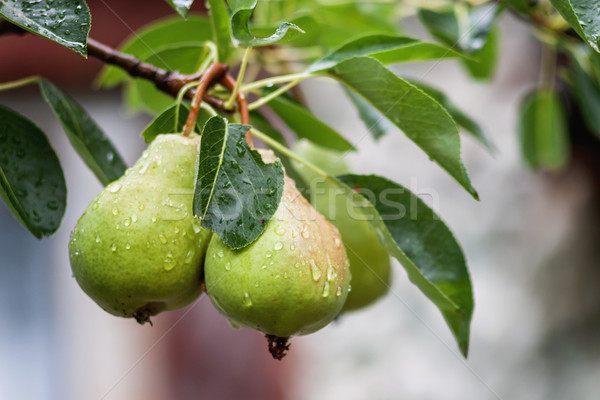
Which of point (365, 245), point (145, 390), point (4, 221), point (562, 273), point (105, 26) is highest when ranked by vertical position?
point (105, 26)

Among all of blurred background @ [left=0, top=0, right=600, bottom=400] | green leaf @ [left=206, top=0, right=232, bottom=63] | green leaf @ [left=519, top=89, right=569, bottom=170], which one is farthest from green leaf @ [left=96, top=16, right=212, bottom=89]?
blurred background @ [left=0, top=0, right=600, bottom=400]

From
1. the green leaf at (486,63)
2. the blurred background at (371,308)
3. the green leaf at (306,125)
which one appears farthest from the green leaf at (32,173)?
the blurred background at (371,308)

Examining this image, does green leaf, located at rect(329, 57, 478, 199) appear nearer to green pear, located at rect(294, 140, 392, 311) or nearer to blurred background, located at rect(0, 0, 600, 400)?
green pear, located at rect(294, 140, 392, 311)

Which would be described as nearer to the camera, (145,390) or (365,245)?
(365,245)

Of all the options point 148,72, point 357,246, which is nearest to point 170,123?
point 148,72

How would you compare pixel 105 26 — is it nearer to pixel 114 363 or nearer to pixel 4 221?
pixel 4 221

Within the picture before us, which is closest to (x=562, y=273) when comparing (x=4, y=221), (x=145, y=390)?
(x=145, y=390)
